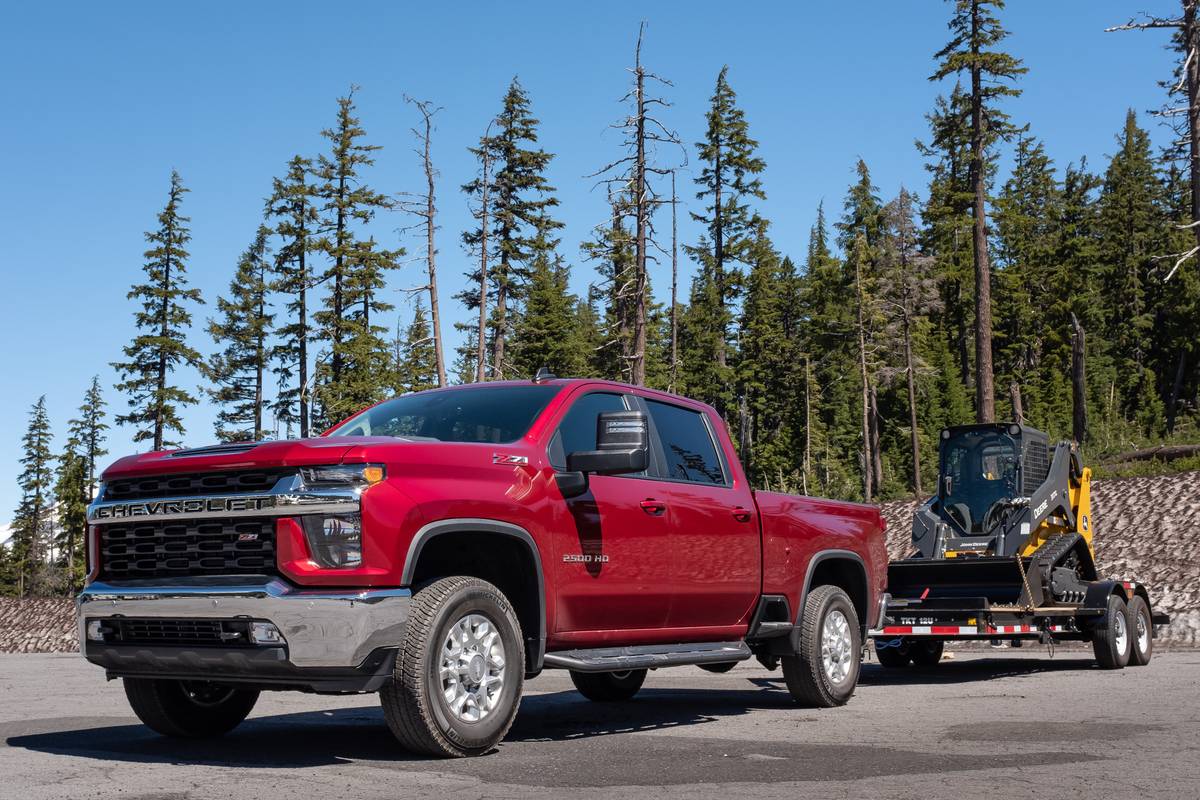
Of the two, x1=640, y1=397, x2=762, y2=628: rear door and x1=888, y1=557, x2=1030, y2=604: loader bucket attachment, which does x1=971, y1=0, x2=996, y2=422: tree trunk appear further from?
x1=640, y1=397, x2=762, y2=628: rear door

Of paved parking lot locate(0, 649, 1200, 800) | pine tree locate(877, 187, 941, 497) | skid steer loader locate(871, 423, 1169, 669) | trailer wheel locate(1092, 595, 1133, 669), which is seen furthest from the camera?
pine tree locate(877, 187, 941, 497)

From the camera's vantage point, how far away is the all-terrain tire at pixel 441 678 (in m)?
6.04

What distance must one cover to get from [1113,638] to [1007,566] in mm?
1870

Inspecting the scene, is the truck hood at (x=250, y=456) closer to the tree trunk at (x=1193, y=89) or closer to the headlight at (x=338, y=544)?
the headlight at (x=338, y=544)

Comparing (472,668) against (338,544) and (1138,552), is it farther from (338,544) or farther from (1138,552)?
(1138,552)

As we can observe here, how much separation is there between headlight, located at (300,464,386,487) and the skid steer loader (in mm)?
8698

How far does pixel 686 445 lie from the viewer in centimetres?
874

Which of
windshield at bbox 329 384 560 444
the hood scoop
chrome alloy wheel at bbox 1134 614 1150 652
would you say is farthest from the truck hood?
chrome alloy wheel at bbox 1134 614 1150 652

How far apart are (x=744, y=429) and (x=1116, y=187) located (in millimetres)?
36690

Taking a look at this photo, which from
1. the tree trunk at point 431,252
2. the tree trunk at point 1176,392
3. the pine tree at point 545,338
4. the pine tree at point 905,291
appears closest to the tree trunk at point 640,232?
the tree trunk at point 431,252

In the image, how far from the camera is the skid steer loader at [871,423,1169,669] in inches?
533

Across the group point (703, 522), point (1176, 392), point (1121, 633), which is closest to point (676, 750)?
point (703, 522)

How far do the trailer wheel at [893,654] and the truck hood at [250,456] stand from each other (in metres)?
10.2

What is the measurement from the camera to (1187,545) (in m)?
22.2
